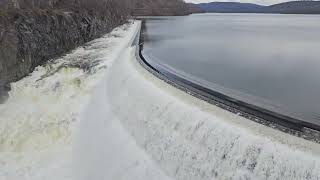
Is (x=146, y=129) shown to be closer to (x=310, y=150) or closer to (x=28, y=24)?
(x=310, y=150)

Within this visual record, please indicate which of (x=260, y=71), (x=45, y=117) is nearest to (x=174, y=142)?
(x=45, y=117)

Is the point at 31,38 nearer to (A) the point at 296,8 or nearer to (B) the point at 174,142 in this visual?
(B) the point at 174,142

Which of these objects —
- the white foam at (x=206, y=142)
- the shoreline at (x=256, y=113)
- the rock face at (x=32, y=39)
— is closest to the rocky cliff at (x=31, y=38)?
the rock face at (x=32, y=39)

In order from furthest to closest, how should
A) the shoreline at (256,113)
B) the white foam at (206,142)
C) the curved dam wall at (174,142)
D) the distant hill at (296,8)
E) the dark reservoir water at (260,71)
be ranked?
the distant hill at (296,8) < the dark reservoir water at (260,71) < the shoreline at (256,113) < the curved dam wall at (174,142) < the white foam at (206,142)

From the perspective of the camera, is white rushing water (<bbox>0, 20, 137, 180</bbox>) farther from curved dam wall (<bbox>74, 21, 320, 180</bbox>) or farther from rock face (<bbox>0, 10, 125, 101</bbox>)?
curved dam wall (<bbox>74, 21, 320, 180</bbox>)

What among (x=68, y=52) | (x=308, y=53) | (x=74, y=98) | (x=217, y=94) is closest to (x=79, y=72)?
(x=74, y=98)

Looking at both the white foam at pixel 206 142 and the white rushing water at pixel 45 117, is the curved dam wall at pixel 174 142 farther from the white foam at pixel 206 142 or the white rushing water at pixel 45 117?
the white rushing water at pixel 45 117
